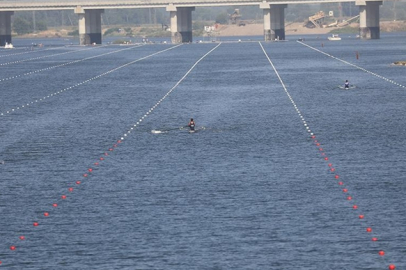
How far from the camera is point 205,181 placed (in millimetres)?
68750

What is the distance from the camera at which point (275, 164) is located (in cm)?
7506

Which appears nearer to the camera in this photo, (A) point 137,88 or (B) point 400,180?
(B) point 400,180

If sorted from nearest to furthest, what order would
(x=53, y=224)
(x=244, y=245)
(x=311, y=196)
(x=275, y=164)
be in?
(x=244, y=245)
(x=53, y=224)
(x=311, y=196)
(x=275, y=164)

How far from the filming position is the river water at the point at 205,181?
1987 inches

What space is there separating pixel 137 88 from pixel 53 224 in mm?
92553

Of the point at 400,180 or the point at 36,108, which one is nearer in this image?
the point at 400,180

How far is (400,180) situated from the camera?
A: 6744 cm

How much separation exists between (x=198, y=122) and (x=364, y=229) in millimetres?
49205

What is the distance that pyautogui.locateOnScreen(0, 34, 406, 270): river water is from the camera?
5047 cm

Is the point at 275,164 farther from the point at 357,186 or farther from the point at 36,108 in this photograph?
the point at 36,108

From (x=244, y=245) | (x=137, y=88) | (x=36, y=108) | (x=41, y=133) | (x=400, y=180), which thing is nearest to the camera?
(x=244, y=245)

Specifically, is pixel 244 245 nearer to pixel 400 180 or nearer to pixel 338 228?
pixel 338 228

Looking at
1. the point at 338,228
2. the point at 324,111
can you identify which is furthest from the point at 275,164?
the point at 324,111

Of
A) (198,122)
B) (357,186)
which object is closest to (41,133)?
(198,122)
